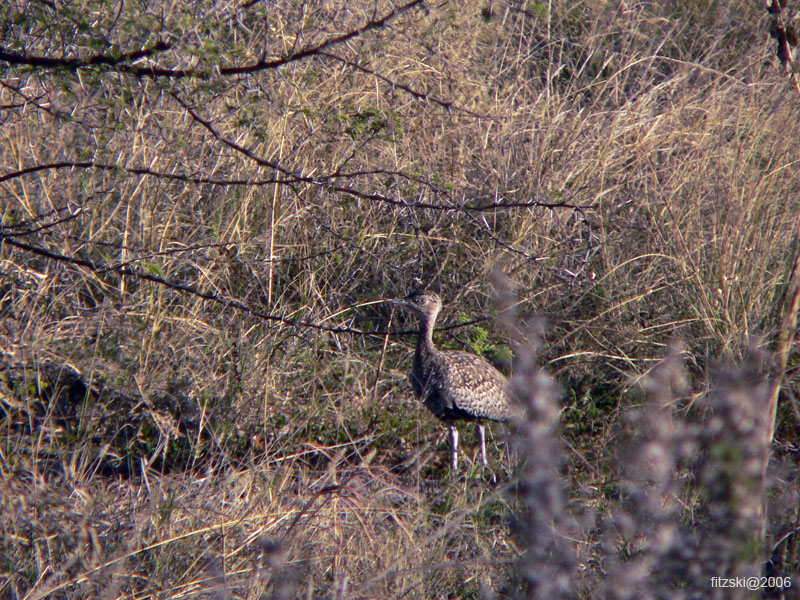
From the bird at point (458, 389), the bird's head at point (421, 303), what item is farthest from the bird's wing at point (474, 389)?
the bird's head at point (421, 303)

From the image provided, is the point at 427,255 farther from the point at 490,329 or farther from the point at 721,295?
the point at 721,295

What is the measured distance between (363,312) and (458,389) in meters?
0.98

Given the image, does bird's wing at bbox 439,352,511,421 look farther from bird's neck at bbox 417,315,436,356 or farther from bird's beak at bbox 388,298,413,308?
bird's beak at bbox 388,298,413,308

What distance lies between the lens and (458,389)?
452 cm

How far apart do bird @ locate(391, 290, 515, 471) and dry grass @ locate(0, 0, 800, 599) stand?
17 cm

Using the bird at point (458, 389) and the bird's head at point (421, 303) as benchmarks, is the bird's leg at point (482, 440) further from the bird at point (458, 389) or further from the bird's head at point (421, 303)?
the bird's head at point (421, 303)

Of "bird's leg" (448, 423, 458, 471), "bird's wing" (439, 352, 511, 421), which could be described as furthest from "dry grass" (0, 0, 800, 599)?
"bird's wing" (439, 352, 511, 421)

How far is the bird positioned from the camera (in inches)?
178

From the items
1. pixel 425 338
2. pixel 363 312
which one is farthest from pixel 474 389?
pixel 363 312

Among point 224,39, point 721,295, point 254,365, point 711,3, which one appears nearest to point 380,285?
point 254,365

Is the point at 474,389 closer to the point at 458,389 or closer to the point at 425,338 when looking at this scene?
the point at 458,389

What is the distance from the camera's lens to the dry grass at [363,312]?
2822mm

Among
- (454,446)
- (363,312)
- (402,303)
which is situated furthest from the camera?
(363,312)

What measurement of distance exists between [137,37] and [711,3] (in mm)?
6041
